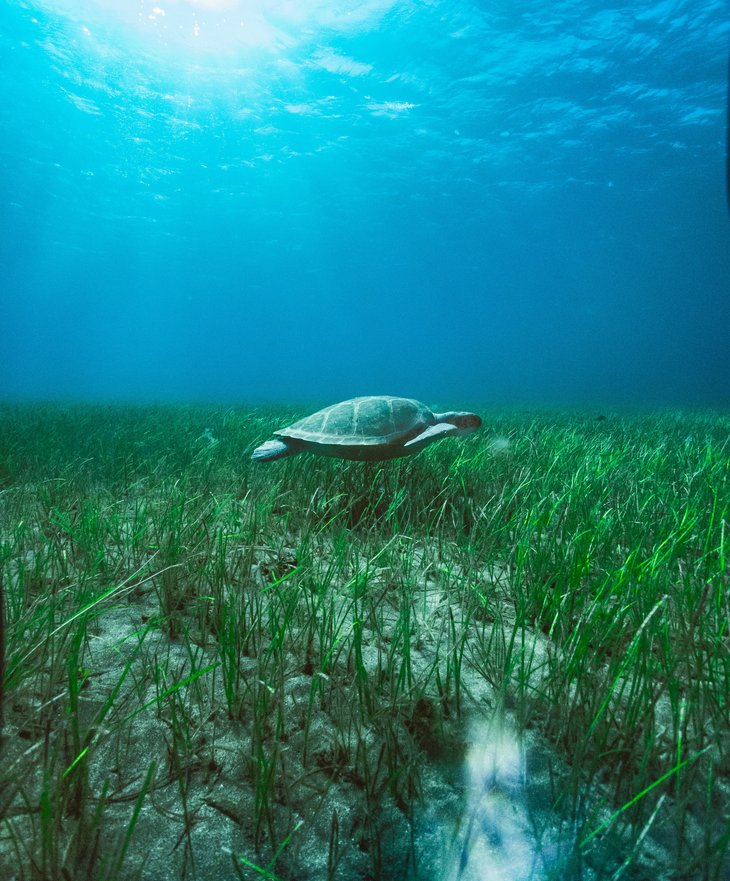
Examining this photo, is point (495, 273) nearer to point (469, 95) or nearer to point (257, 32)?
point (469, 95)

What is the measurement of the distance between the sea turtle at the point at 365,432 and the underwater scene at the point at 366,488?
39 mm

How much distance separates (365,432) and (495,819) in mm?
2780

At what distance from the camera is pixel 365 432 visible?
362 centimetres

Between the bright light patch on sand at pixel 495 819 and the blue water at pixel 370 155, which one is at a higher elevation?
the blue water at pixel 370 155

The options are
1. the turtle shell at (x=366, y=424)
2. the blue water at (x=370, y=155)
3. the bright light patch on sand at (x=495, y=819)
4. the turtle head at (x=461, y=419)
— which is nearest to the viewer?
the bright light patch on sand at (x=495, y=819)

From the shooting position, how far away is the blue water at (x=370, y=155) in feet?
81.6

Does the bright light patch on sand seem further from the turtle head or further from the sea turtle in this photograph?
the turtle head

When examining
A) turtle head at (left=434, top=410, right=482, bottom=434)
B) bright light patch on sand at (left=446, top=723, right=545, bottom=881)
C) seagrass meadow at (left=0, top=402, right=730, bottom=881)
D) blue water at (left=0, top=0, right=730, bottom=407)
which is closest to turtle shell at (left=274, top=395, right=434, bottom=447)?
turtle head at (left=434, top=410, right=482, bottom=434)

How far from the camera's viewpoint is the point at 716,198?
45.1 metres

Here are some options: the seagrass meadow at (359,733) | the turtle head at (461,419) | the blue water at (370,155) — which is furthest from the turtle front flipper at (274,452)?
the blue water at (370,155)

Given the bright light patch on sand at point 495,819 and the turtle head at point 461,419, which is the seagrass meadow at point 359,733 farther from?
the turtle head at point 461,419

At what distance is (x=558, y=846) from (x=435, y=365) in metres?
136

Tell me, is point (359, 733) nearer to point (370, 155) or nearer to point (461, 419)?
point (461, 419)

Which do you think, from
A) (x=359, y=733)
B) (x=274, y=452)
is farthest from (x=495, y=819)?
(x=274, y=452)
